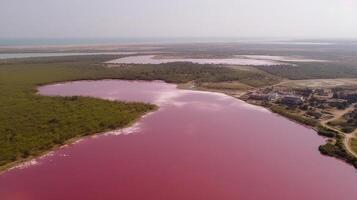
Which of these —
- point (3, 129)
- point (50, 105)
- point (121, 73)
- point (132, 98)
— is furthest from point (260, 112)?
point (121, 73)

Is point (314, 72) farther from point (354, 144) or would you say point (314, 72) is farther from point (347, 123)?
point (354, 144)

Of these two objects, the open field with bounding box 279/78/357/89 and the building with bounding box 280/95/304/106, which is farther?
the open field with bounding box 279/78/357/89

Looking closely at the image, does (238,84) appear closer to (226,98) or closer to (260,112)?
(226,98)

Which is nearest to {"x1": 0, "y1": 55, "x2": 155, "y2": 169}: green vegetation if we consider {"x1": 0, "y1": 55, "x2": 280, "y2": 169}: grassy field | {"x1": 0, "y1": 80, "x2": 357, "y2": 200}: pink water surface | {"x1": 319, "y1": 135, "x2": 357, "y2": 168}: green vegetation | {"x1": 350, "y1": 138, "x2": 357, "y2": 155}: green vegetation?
{"x1": 0, "y1": 55, "x2": 280, "y2": 169}: grassy field

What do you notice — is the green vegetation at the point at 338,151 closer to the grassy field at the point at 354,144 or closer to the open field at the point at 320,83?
the grassy field at the point at 354,144

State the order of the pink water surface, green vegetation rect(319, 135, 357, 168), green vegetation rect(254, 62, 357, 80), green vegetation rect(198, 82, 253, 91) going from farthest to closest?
1. green vegetation rect(254, 62, 357, 80)
2. green vegetation rect(198, 82, 253, 91)
3. green vegetation rect(319, 135, 357, 168)
4. the pink water surface

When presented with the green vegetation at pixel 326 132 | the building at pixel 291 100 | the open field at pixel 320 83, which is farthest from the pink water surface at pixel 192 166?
the open field at pixel 320 83

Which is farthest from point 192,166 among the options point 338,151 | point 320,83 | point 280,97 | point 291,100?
point 320,83

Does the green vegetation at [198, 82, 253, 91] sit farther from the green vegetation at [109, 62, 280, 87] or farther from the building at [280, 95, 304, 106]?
the building at [280, 95, 304, 106]

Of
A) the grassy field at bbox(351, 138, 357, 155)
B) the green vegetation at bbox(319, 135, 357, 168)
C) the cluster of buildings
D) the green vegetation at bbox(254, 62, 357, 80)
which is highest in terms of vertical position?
the green vegetation at bbox(254, 62, 357, 80)
